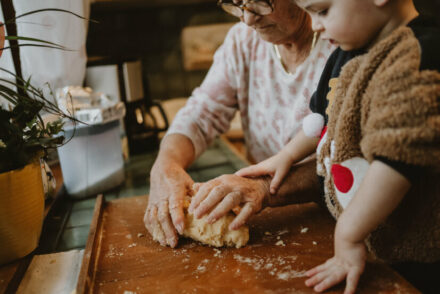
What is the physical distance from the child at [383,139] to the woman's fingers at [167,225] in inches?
12.7

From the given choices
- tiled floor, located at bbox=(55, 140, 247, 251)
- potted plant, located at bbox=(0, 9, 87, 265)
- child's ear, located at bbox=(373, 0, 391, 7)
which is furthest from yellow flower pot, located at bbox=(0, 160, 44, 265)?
child's ear, located at bbox=(373, 0, 391, 7)

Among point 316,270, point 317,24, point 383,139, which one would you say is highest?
point 317,24

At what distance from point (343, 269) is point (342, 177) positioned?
178mm

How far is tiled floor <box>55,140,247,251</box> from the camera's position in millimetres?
1000

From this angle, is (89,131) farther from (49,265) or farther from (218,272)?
(218,272)

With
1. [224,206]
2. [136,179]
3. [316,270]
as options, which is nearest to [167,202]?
[224,206]

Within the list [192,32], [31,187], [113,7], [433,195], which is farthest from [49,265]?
[192,32]

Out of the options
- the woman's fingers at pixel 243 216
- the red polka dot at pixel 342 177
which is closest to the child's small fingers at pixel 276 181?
the woman's fingers at pixel 243 216

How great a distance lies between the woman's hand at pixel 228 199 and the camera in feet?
2.68

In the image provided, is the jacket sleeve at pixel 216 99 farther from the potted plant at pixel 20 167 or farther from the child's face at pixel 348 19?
the child's face at pixel 348 19

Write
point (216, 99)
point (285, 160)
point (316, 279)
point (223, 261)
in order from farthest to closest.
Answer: point (216, 99)
point (285, 160)
point (223, 261)
point (316, 279)

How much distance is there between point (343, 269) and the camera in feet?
2.04

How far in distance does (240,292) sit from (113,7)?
78.6 inches

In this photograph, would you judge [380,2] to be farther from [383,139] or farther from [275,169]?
[275,169]
